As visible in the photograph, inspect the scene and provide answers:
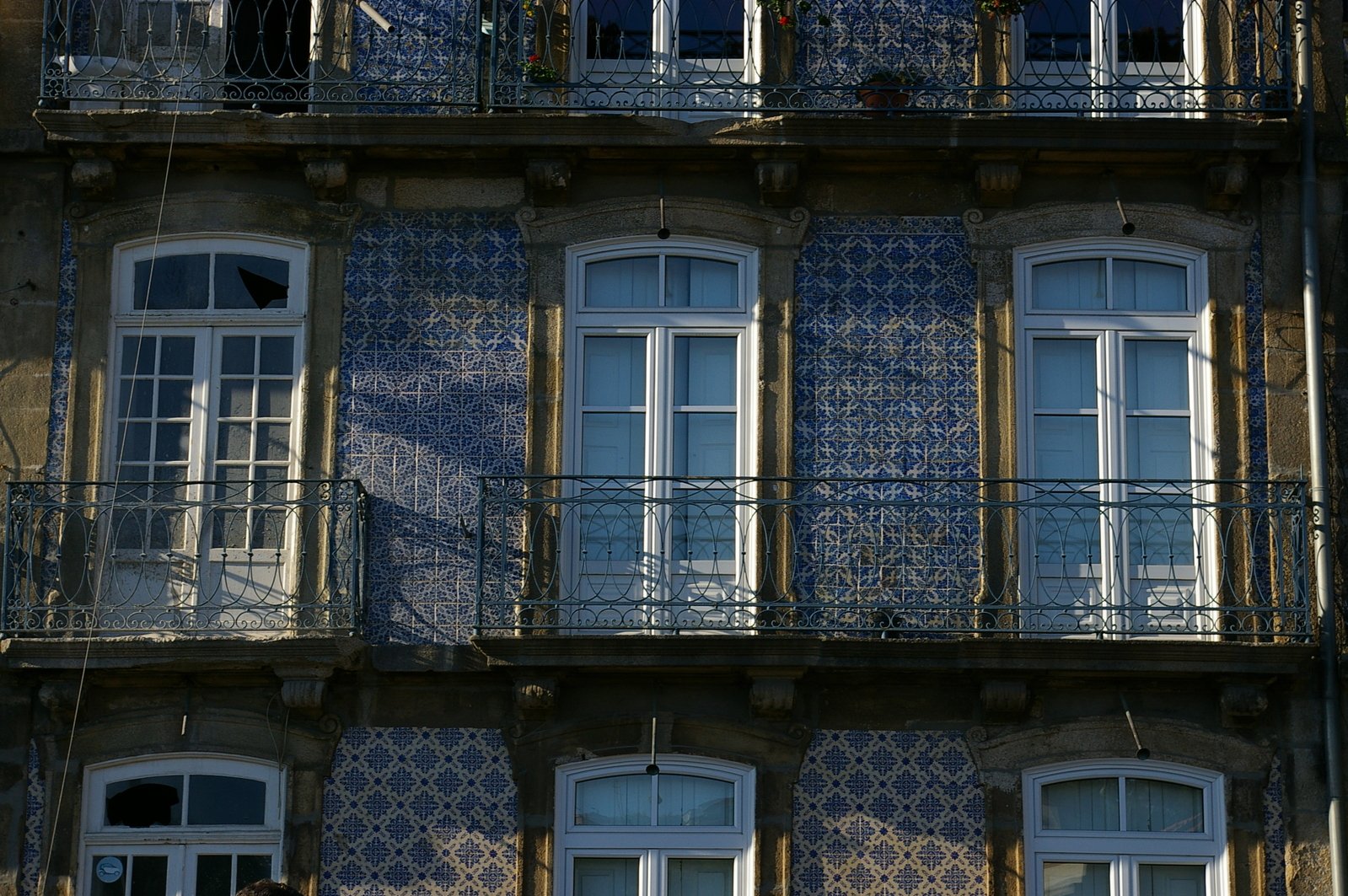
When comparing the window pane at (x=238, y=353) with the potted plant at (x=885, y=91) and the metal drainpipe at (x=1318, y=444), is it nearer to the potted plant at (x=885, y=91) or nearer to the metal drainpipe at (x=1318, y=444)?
the potted plant at (x=885, y=91)

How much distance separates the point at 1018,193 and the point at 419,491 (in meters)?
3.59

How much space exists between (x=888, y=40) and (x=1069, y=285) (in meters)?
1.68

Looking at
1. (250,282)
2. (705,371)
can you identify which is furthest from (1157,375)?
(250,282)

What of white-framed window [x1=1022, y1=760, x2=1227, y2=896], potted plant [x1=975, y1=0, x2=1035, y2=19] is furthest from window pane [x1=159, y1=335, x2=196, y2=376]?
white-framed window [x1=1022, y1=760, x2=1227, y2=896]

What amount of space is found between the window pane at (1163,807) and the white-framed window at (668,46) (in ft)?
14.1

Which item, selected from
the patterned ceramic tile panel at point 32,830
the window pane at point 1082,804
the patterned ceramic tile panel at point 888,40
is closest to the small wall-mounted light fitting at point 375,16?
the patterned ceramic tile panel at point 888,40

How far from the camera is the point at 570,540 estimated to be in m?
12.4

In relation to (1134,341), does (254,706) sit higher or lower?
lower

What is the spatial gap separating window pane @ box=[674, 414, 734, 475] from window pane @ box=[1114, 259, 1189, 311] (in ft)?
7.31

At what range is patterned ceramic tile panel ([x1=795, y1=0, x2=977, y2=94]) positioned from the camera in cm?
1298

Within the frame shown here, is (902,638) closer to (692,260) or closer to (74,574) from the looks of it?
(692,260)

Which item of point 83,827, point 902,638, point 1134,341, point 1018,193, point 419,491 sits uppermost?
point 1018,193

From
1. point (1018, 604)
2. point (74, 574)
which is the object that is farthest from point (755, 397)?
point (74, 574)

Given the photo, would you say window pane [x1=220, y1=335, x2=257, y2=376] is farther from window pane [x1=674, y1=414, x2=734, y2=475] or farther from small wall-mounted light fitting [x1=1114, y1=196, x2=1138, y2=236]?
small wall-mounted light fitting [x1=1114, y1=196, x2=1138, y2=236]
